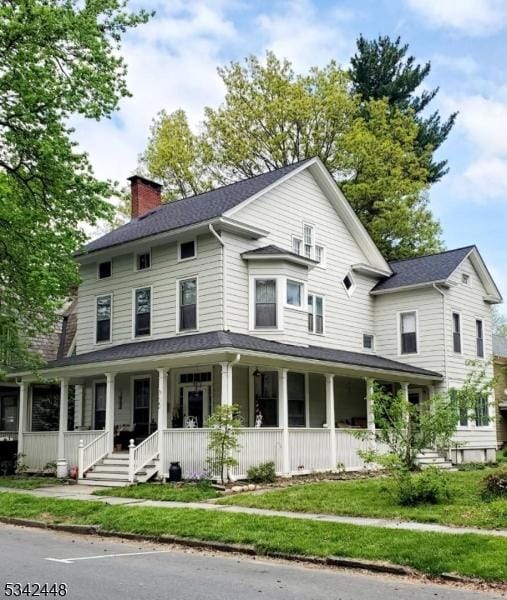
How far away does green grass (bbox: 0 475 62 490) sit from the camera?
18.0m

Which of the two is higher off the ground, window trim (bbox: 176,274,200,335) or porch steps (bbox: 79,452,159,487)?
window trim (bbox: 176,274,200,335)

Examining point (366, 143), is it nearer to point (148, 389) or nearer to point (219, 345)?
point (148, 389)

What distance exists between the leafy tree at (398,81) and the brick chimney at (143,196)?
19064 millimetres

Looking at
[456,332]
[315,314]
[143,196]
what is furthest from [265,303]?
[143,196]

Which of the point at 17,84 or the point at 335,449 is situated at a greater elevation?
the point at 17,84

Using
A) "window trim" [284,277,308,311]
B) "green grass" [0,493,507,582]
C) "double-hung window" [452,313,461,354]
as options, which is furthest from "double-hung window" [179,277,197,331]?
"double-hung window" [452,313,461,354]

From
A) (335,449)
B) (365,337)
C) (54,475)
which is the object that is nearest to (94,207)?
(54,475)

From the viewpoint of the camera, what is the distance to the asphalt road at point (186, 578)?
7.16 metres

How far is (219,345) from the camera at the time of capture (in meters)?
16.6

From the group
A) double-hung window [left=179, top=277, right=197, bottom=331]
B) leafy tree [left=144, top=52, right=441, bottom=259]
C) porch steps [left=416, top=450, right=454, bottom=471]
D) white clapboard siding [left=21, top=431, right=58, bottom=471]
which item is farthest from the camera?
leafy tree [left=144, top=52, right=441, bottom=259]

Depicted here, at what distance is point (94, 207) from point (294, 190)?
6952mm

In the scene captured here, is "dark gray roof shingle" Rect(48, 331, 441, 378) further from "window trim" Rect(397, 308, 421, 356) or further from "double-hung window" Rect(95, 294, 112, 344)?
"window trim" Rect(397, 308, 421, 356)

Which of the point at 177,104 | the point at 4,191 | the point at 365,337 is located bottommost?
the point at 365,337

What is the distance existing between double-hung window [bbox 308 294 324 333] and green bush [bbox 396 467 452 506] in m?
10.4
